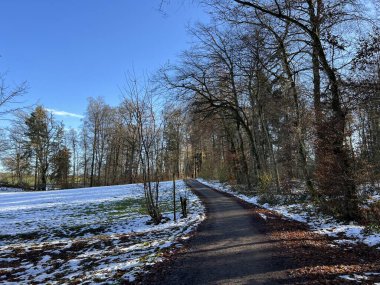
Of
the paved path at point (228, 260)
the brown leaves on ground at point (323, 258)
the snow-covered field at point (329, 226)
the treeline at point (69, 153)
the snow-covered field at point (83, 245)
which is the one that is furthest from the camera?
the treeline at point (69, 153)

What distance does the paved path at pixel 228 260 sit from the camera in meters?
5.61

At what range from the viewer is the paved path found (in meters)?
5.61

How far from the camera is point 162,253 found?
25.4 feet

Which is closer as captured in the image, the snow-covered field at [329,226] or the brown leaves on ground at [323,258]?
the brown leaves on ground at [323,258]

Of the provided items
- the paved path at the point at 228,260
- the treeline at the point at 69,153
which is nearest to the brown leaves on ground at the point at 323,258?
the paved path at the point at 228,260

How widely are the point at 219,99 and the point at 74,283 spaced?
1931cm

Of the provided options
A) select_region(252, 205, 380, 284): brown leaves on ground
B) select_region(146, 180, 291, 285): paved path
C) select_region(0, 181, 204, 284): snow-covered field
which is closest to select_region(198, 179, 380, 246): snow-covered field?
A: select_region(252, 205, 380, 284): brown leaves on ground

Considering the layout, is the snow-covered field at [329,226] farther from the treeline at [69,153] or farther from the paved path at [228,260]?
the treeline at [69,153]

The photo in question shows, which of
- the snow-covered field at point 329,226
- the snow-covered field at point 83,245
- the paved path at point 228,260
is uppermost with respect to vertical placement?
Result: the snow-covered field at point 329,226

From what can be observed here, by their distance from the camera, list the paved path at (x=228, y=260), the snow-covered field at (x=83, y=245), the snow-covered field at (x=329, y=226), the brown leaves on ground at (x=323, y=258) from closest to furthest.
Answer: the brown leaves on ground at (x=323, y=258), the paved path at (x=228, y=260), the snow-covered field at (x=83, y=245), the snow-covered field at (x=329, y=226)

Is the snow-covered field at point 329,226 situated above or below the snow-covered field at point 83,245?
above

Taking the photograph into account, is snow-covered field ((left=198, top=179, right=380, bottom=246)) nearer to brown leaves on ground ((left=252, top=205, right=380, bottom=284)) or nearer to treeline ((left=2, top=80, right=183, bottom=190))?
brown leaves on ground ((left=252, top=205, right=380, bottom=284))

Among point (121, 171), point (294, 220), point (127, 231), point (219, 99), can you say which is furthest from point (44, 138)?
point (294, 220)

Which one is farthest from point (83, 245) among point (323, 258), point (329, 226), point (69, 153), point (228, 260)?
point (69, 153)
